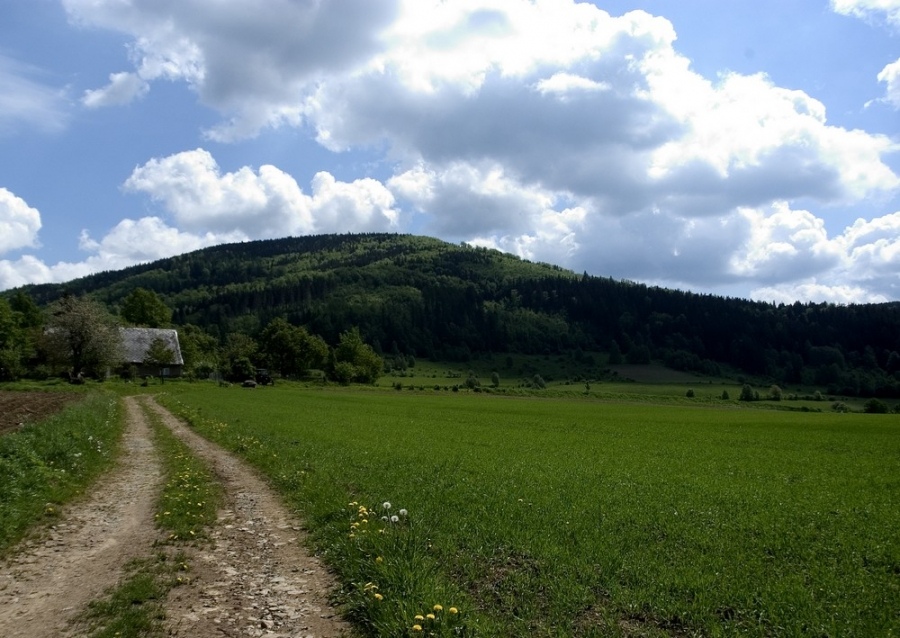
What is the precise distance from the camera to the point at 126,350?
104 metres

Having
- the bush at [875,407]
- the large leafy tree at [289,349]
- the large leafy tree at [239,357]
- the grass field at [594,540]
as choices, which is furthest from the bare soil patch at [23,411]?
the bush at [875,407]

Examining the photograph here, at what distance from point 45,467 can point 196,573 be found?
1052 centimetres

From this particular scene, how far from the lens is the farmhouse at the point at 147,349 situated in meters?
109

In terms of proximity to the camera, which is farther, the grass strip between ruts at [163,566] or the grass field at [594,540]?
the grass field at [594,540]

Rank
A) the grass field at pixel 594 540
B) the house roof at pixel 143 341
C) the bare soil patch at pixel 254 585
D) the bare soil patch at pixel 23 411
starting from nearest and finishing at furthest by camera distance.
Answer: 1. the bare soil patch at pixel 254 585
2. the grass field at pixel 594 540
3. the bare soil patch at pixel 23 411
4. the house roof at pixel 143 341

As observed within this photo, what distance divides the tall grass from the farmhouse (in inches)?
3551

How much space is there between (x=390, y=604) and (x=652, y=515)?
8.73 metres

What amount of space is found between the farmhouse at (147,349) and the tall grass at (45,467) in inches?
3551

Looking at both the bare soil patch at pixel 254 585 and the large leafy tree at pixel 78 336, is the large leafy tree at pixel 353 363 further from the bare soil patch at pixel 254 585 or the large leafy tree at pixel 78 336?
the bare soil patch at pixel 254 585

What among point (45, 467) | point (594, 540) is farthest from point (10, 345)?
point (594, 540)

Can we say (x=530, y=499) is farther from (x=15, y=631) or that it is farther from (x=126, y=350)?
(x=126, y=350)

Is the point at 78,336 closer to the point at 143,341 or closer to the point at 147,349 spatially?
the point at 147,349

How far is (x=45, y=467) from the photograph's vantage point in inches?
682

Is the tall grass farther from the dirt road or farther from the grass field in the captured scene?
the grass field
